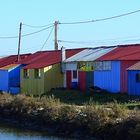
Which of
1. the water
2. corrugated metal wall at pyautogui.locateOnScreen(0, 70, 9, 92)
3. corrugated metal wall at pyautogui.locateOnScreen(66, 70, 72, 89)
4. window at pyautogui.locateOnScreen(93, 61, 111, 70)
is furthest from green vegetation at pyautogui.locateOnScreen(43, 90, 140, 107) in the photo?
corrugated metal wall at pyautogui.locateOnScreen(0, 70, 9, 92)

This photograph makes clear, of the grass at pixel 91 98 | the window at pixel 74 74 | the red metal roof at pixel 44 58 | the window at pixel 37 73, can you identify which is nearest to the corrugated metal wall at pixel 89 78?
the grass at pixel 91 98

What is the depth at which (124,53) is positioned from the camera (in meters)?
45.6

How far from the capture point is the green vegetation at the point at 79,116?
85.7 feet

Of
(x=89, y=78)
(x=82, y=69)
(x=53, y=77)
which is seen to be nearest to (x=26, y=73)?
(x=53, y=77)

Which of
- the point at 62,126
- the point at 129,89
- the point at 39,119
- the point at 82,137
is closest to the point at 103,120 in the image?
the point at 82,137

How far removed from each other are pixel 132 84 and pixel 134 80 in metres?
0.40

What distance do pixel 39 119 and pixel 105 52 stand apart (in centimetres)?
1693

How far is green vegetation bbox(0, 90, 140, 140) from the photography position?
26.1 m

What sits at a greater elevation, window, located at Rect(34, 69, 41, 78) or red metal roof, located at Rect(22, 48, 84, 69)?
red metal roof, located at Rect(22, 48, 84, 69)

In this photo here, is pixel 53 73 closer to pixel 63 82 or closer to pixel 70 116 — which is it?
pixel 63 82

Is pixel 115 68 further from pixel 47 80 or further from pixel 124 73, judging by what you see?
pixel 47 80

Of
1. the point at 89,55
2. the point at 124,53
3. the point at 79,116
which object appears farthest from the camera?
the point at 89,55

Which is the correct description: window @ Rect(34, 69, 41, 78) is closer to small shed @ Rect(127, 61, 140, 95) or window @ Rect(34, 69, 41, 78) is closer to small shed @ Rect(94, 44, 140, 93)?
small shed @ Rect(94, 44, 140, 93)

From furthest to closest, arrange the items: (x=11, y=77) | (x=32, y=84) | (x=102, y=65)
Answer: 1. (x=11, y=77)
2. (x=32, y=84)
3. (x=102, y=65)
